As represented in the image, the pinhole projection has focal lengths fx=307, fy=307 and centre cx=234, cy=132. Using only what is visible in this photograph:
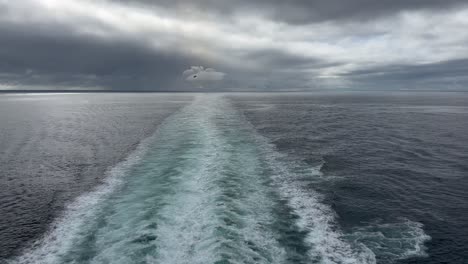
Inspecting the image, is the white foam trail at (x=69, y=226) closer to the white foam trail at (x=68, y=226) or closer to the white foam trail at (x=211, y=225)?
the white foam trail at (x=68, y=226)

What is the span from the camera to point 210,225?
15.5m

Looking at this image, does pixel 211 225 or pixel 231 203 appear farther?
pixel 231 203

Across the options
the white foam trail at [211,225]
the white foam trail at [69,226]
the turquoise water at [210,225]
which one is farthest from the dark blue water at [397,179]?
the white foam trail at [69,226]

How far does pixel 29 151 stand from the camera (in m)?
34.7

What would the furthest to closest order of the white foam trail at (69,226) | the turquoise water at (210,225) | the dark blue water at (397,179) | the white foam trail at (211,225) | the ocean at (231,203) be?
the dark blue water at (397,179) < the ocean at (231,203) < the white foam trail at (69,226) < the turquoise water at (210,225) < the white foam trail at (211,225)

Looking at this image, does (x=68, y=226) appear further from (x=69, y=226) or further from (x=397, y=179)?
(x=397, y=179)

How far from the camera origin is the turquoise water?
13312 millimetres

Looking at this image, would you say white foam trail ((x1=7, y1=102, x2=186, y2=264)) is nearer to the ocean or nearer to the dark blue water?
the ocean

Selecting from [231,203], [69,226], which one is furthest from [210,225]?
[69,226]

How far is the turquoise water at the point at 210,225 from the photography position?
Result: 13.3 m

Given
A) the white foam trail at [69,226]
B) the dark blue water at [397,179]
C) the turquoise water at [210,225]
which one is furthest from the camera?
the dark blue water at [397,179]

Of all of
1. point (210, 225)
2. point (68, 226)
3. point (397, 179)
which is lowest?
point (68, 226)

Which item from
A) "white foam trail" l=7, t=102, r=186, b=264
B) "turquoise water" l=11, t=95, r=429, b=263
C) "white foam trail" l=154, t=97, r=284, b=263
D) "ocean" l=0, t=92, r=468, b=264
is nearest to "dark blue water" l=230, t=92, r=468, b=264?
"ocean" l=0, t=92, r=468, b=264

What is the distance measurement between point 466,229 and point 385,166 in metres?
12.7
